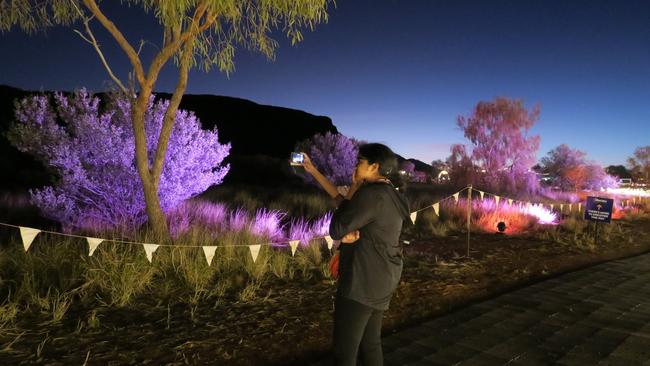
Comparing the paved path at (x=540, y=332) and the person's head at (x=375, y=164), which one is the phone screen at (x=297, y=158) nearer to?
the person's head at (x=375, y=164)

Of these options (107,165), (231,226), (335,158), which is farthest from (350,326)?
(335,158)

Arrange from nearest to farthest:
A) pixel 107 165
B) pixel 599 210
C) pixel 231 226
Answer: pixel 231 226 < pixel 107 165 < pixel 599 210

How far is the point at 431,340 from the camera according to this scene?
14.3 ft

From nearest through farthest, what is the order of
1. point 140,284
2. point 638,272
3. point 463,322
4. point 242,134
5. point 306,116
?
point 463,322 → point 140,284 → point 638,272 → point 242,134 → point 306,116

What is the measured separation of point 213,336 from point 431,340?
213 cm

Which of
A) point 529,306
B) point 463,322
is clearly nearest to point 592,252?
point 529,306

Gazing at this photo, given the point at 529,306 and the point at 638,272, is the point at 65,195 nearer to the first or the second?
the point at 529,306

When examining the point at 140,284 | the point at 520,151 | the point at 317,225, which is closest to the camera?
the point at 140,284

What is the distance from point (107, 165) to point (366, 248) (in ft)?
27.7

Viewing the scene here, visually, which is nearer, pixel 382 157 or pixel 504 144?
pixel 382 157

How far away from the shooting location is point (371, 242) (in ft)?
8.46

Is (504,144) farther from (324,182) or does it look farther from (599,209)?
(324,182)

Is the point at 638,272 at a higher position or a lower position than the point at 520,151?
lower

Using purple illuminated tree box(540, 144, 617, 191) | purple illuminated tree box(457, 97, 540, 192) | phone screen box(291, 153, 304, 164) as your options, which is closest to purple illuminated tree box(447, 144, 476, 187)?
purple illuminated tree box(457, 97, 540, 192)
